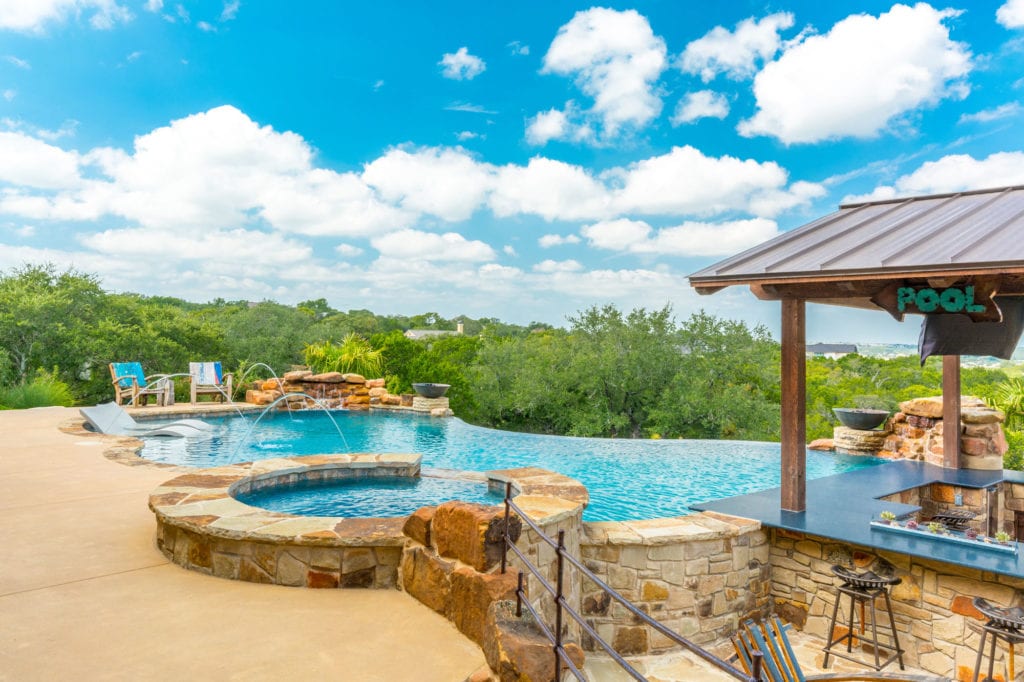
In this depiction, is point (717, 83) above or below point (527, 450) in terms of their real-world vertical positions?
above

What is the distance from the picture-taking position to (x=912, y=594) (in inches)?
178

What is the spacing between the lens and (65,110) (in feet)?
56.0

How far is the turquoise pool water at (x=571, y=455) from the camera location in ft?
23.4

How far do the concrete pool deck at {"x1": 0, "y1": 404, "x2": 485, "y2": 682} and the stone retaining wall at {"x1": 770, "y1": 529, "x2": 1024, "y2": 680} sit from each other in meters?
3.57

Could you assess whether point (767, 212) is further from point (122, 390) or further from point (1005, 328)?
point (122, 390)

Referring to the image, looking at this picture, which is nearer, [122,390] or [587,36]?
[122,390]

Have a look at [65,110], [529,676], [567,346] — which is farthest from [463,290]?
[529,676]

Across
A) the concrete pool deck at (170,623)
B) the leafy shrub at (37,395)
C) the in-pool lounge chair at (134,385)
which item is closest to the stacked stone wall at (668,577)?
the concrete pool deck at (170,623)

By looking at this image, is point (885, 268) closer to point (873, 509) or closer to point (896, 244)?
point (896, 244)

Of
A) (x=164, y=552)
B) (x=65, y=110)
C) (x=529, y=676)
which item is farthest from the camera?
(x=65, y=110)

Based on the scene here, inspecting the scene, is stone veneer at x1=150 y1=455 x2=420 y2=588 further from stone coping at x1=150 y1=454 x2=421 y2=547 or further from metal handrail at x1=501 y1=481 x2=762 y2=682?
metal handrail at x1=501 y1=481 x2=762 y2=682

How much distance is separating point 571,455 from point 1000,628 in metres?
6.02

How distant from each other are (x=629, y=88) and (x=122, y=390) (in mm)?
13875

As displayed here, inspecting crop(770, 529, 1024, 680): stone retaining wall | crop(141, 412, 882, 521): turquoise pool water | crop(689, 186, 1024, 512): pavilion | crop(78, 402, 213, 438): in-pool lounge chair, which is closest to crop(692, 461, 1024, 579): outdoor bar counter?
crop(770, 529, 1024, 680): stone retaining wall
